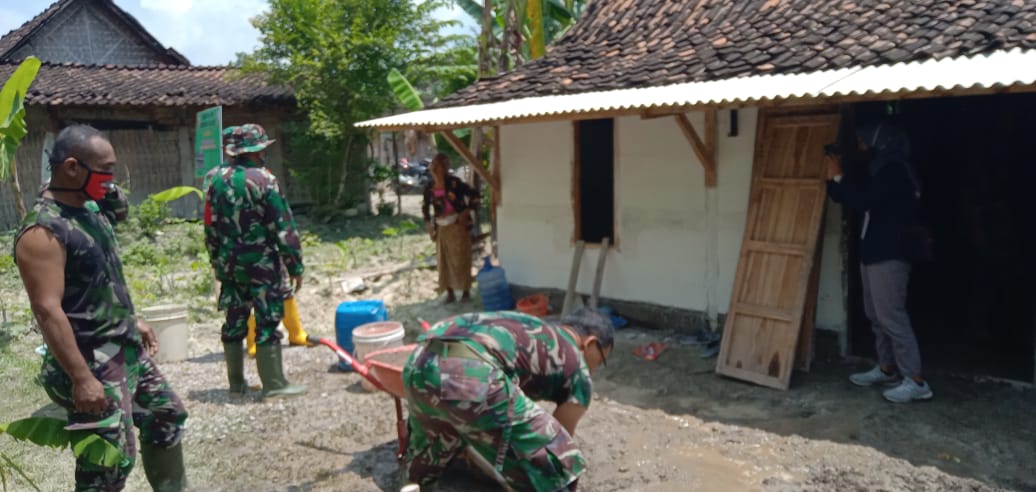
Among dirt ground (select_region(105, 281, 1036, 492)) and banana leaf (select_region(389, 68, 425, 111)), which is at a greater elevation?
banana leaf (select_region(389, 68, 425, 111))

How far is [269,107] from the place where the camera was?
53.9 feet

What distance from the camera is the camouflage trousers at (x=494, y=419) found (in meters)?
2.97

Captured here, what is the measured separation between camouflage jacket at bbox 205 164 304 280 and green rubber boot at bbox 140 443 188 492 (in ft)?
5.82

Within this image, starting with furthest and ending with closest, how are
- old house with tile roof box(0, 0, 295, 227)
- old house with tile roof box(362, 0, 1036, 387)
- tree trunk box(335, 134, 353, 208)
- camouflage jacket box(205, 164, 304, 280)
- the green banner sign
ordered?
tree trunk box(335, 134, 353, 208)
old house with tile roof box(0, 0, 295, 227)
the green banner sign
old house with tile roof box(362, 0, 1036, 387)
camouflage jacket box(205, 164, 304, 280)

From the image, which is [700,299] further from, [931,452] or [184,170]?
[184,170]

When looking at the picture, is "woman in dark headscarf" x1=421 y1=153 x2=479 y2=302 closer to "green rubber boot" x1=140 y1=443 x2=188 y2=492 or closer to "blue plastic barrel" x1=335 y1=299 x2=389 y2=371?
"blue plastic barrel" x1=335 y1=299 x2=389 y2=371

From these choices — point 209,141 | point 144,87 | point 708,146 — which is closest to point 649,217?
point 708,146

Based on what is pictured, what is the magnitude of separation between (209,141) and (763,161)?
488 cm

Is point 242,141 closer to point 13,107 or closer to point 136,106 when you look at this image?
point 13,107

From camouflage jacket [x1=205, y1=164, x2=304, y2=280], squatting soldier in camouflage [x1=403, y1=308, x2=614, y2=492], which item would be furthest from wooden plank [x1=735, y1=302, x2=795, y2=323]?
camouflage jacket [x1=205, y1=164, x2=304, y2=280]

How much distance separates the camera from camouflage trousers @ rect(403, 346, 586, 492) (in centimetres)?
297

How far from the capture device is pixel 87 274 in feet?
9.82

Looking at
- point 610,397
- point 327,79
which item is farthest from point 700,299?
point 327,79

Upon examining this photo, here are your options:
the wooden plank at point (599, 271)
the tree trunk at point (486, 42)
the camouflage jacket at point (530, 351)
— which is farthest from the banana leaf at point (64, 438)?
the tree trunk at point (486, 42)
